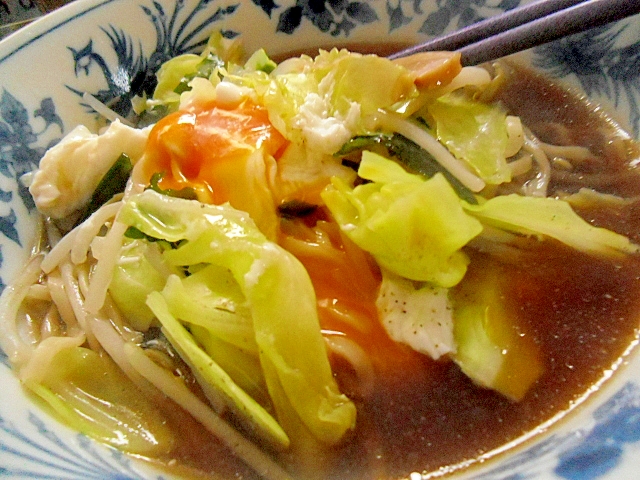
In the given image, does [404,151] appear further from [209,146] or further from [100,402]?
[100,402]

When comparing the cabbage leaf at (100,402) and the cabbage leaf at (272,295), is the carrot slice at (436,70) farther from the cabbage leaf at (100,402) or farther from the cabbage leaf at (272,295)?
the cabbage leaf at (100,402)

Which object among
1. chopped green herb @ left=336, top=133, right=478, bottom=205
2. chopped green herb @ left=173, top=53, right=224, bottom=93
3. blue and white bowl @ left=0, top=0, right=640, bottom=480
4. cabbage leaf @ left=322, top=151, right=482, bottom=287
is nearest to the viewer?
blue and white bowl @ left=0, top=0, right=640, bottom=480

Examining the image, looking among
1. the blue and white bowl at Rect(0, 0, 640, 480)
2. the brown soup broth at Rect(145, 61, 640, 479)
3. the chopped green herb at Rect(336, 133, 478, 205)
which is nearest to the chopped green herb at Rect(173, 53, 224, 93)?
the blue and white bowl at Rect(0, 0, 640, 480)

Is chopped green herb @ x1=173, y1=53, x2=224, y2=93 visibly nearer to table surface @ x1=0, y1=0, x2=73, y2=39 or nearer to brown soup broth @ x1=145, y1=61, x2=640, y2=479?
brown soup broth @ x1=145, y1=61, x2=640, y2=479

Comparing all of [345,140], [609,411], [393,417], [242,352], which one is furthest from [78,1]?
[609,411]

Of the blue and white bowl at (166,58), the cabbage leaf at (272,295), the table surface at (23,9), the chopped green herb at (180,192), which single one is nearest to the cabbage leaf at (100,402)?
the blue and white bowl at (166,58)

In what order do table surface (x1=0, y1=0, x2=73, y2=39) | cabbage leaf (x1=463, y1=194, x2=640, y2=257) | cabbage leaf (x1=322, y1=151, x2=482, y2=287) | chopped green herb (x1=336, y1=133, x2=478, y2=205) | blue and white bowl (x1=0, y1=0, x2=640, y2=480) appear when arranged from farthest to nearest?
table surface (x1=0, y1=0, x2=73, y2=39)
chopped green herb (x1=336, y1=133, x2=478, y2=205)
cabbage leaf (x1=463, y1=194, x2=640, y2=257)
cabbage leaf (x1=322, y1=151, x2=482, y2=287)
blue and white bowl (x1=0, y1=0, x2=640, y2=480)
